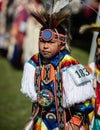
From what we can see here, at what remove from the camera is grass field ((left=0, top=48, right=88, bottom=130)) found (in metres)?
7.08

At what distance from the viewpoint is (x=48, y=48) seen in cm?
443

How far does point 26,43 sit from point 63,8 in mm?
5854

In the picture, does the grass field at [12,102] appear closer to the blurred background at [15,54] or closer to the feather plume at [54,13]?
the blurred background at [15,54]

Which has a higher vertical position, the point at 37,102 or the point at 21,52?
the point at 37,102

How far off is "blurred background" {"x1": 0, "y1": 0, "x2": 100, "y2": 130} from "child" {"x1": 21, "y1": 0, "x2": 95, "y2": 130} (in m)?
1.95

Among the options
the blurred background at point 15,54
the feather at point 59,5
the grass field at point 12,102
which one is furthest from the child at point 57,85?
the grass field at point 12,102

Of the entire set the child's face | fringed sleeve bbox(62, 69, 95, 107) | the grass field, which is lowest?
the grass field

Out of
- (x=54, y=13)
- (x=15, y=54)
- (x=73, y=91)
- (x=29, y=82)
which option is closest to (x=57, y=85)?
(x=73, y=91)

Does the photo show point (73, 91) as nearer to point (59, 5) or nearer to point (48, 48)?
point (48, 48)

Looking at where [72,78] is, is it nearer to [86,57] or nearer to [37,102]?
[37,102]

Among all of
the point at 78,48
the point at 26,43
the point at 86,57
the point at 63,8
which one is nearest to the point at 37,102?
the point at 63,8

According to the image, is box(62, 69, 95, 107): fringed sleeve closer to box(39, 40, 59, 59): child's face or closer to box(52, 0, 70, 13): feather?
box(39, 40, 59, 59): child's face

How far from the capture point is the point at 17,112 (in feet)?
25.0

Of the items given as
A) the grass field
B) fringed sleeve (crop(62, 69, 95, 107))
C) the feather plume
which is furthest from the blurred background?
fringed sleeve (crop(62, 69, 95, 107))
